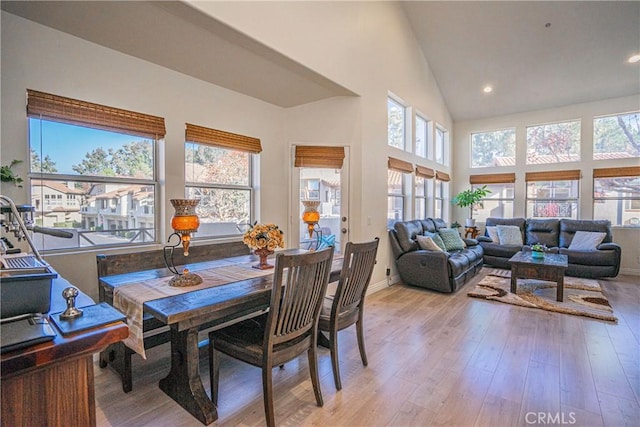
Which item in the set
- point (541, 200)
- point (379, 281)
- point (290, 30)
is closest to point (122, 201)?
point (290, 30)

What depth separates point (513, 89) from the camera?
6.24 metres

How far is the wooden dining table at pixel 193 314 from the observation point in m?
1.68

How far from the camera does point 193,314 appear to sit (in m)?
1.65

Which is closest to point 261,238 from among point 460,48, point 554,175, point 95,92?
point 95,92

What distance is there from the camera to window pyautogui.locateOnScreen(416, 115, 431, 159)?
614cm

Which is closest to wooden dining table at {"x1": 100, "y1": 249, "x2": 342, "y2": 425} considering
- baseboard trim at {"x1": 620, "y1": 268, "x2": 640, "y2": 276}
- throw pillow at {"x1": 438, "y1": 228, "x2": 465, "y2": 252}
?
throw pillow at {"x1": 438, "y1": 228, "x2": 465, "y2": 252}

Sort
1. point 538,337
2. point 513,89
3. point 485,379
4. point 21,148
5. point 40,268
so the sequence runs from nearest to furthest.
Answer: point 40,268 < point 485,379 < point 21,148 < point 538,337 < point 513,89

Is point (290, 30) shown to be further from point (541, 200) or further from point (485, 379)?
point (541, 200)

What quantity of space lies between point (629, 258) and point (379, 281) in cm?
489

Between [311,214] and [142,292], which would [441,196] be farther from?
[142,292]

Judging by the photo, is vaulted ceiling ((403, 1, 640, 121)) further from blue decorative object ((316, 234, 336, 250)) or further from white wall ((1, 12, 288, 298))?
blue decorative object ((316, 234, 336, 250))

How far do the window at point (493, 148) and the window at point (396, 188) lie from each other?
110 inches

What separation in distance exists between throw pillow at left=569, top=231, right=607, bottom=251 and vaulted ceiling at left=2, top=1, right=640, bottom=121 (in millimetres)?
2672

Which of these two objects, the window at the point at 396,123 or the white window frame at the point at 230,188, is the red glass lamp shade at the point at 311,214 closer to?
the white window frame at the point at 230,188
